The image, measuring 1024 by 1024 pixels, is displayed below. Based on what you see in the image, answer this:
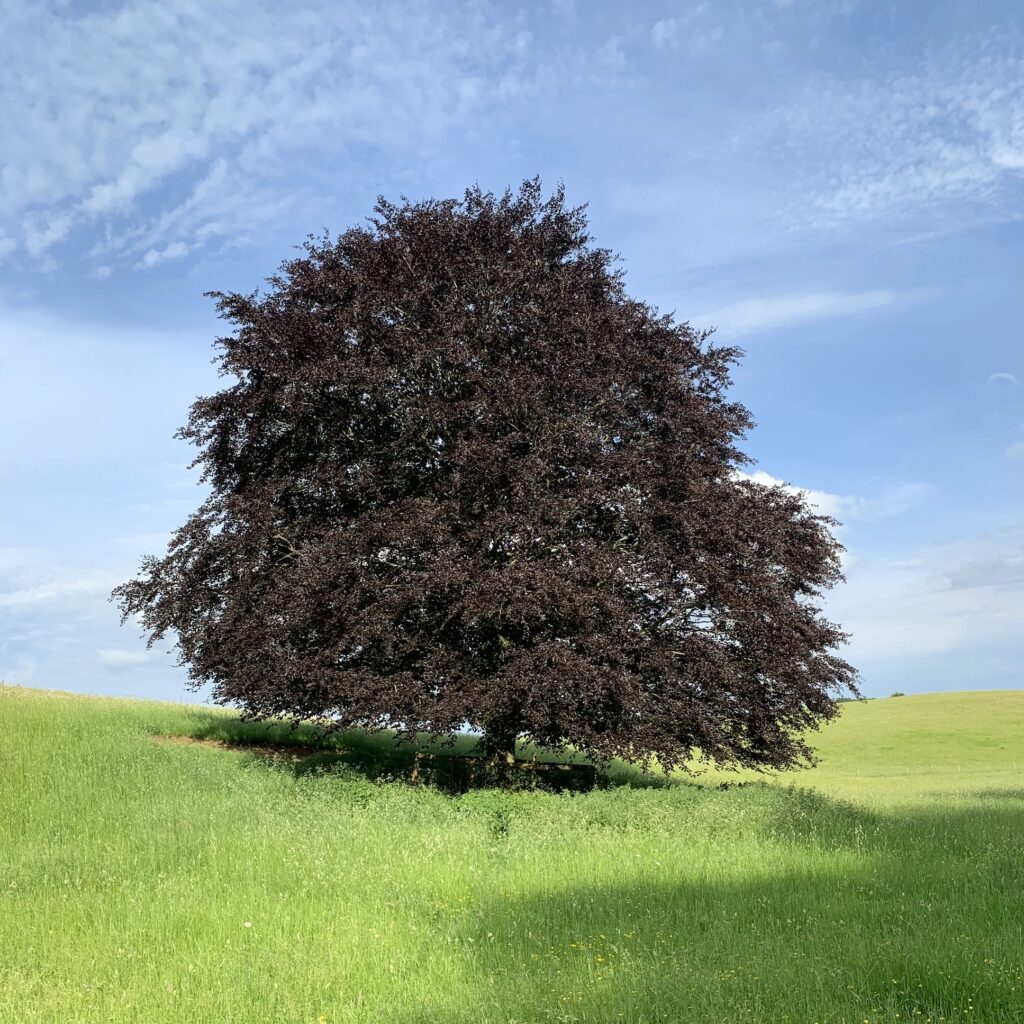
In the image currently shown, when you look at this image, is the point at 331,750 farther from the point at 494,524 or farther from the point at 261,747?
the point at 494,524

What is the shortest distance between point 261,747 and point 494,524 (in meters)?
15.0

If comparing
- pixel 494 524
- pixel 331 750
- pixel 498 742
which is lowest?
A: pixel 331 750

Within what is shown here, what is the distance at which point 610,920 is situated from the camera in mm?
10250

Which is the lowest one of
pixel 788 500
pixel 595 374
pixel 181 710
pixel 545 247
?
pixel 181 710

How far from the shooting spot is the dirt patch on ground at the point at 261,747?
2688cm

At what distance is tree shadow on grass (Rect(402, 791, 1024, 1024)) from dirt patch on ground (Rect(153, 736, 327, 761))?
50.0 feet

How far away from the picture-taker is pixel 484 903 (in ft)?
35.9

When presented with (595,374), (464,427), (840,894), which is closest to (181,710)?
(464,427)

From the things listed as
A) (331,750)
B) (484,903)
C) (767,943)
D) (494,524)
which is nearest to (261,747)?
(331,750)

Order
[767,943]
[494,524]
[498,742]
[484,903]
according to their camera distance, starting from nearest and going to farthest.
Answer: [767,943], [484,903], [494,524], [498,742]

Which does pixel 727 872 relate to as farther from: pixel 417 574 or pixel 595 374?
pixel 595 374

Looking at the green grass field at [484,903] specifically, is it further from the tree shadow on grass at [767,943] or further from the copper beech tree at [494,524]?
the copper beech tree at [494,524]

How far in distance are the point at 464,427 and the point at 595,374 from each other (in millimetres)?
3510

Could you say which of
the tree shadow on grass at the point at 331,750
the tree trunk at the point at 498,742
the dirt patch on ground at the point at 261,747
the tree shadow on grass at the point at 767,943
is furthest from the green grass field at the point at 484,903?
the dirt patch on ground at the point at 261,747
